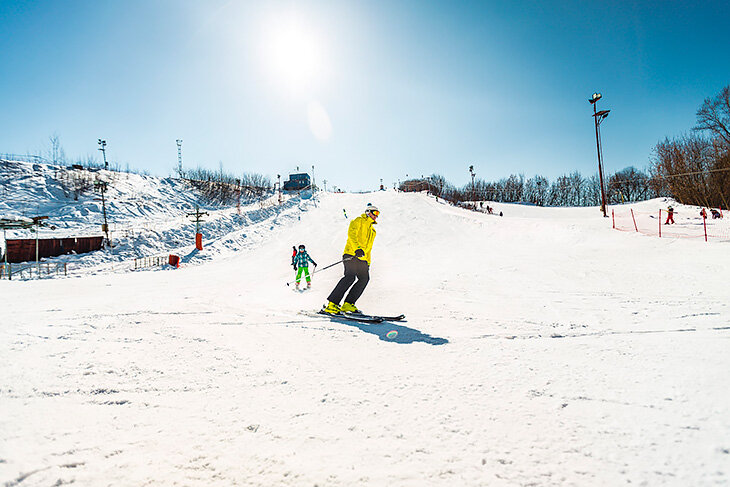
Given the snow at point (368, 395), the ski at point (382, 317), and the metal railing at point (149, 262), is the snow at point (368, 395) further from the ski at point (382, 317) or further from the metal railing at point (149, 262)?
the metal railing at point (149, 262)

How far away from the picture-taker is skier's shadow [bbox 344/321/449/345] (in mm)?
3686

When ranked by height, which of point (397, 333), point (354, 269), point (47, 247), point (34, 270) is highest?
point (47, 247)

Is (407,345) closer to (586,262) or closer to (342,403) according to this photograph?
(342,403)

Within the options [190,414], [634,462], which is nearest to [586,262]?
[634,462]

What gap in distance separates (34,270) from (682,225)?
134 ft

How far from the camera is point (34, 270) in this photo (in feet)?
65.1

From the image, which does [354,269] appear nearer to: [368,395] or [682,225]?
[368,395]

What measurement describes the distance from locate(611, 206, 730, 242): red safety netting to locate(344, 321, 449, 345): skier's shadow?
609 inches

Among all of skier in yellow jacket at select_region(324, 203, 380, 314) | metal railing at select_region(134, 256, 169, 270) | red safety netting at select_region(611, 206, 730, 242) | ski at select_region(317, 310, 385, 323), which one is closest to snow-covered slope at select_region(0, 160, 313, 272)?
metal railing at select_region(134, 256, 169, 270)

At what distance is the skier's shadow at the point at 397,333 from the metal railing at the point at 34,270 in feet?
79.6

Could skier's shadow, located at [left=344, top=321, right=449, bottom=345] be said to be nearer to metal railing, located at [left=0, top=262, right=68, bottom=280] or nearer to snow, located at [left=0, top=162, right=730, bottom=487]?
snow, located at [left=0, top=162, right=730, bottom=487]

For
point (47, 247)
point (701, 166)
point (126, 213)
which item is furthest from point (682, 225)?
point (126, 213)

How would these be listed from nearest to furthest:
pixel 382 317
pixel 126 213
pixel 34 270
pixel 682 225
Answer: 1. pixel 382 317
2. pixel 682 225
3. pixel 34 270
4. pixel 126 213

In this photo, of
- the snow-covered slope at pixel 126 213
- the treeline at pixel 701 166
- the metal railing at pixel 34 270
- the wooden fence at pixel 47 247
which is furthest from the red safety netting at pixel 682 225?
the wooden fence at pixel 47 247
